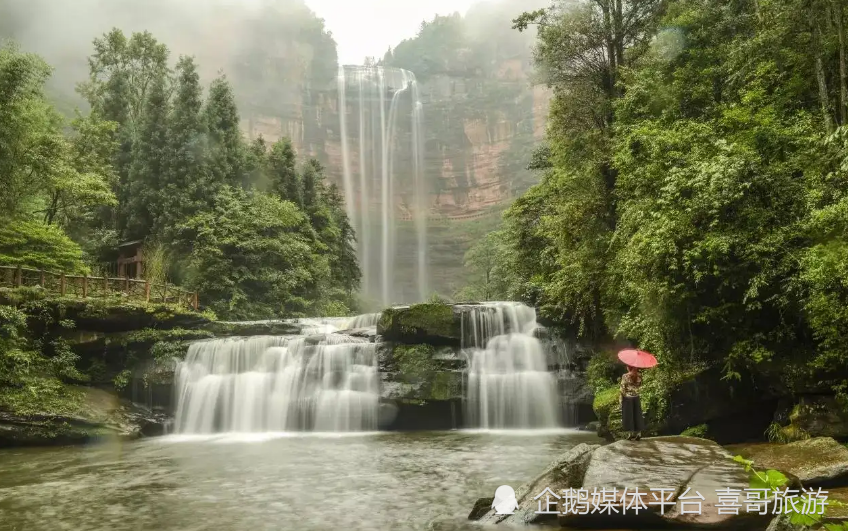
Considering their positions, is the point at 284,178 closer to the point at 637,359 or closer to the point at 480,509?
the point at 637,359

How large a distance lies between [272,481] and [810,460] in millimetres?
8054

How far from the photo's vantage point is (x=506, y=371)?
18.2m

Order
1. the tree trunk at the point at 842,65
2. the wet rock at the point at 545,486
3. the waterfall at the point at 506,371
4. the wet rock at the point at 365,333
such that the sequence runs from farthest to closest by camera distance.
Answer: the wet rock at the point at 365,333, the waterfall at the point at 506,371, the tree trunk at the point at 842,65, the wet rock at the point at 545,486

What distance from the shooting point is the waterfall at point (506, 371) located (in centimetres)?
1755

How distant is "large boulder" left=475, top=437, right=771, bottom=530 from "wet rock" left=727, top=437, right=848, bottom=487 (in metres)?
0.72

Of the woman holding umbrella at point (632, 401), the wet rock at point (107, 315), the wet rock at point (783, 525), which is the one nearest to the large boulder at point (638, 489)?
the wet rock at point (783, 525)

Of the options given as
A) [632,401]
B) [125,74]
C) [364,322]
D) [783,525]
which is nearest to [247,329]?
[364,322]

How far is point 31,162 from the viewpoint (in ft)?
68.7

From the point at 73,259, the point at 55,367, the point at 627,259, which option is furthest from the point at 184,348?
the point at 627,259

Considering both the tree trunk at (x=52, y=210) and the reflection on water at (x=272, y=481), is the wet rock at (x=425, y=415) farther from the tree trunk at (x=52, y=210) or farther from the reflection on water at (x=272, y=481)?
the tree trunk at (x=52, y=210)

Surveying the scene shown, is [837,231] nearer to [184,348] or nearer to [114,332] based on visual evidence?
[184,348]

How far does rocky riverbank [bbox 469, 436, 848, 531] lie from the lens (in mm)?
5535

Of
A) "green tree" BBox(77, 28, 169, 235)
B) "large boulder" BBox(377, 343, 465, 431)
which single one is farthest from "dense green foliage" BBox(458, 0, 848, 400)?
"green tree" BBox(77, 28, 169, 235)

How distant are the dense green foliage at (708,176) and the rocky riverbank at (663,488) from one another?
2.82 metres
